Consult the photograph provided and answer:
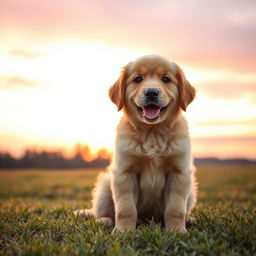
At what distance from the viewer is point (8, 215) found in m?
5.01

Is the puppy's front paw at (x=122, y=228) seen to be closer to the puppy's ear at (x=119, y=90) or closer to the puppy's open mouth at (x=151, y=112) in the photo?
the puppy's open mouth at (x=151, y=112)

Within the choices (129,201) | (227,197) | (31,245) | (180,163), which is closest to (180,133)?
(180,163)

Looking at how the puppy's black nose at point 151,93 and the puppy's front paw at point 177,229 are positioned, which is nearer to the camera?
the puppy's front paw at point 177,229

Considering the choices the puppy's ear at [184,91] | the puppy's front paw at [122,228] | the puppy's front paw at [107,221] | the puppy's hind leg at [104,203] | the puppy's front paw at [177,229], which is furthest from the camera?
the puppy's hind leg at [104,203]

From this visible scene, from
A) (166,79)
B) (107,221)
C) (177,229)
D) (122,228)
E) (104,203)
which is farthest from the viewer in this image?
(104,203)

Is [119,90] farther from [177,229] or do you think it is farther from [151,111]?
[177,229]

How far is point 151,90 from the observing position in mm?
3869

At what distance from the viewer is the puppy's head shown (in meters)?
3.95

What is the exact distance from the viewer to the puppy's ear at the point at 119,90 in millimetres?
4301

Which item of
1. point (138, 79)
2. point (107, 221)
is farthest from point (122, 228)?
point (138, 79)

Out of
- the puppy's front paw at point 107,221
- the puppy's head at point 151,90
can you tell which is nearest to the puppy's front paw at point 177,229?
the puppy's front paw at point 107,221

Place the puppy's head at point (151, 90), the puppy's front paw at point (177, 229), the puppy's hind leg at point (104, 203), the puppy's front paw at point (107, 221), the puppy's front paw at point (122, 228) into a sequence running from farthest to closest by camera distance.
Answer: the puppy's hind leg at point (104, 203) → the puppy's front paw at point (107, 221) → the puppy's head at point (151, 90) → the puppy's front paw at point (122, 228) → the puppy's front paw at point (177, 229)

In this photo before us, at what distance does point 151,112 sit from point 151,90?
0.26 metres

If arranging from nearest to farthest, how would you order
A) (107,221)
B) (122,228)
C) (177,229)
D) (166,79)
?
(177,229) → (122,228) → (166,79) → (107,221)
